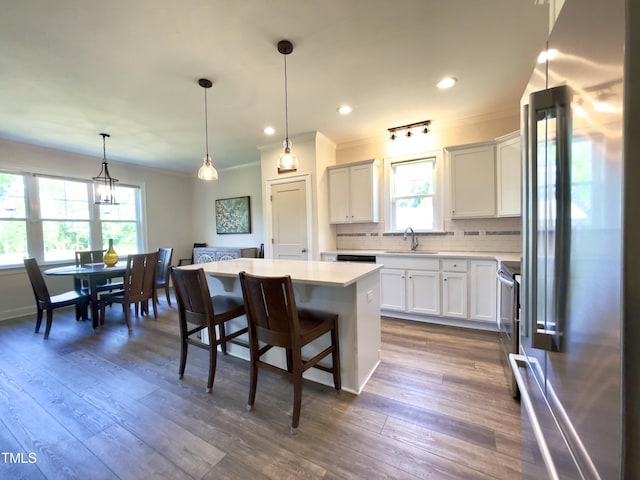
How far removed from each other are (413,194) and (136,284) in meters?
4.12

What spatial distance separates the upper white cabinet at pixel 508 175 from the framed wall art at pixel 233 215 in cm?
448

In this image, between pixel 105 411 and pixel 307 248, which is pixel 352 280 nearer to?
pixel 105 411

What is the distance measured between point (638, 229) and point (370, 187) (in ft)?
11.9

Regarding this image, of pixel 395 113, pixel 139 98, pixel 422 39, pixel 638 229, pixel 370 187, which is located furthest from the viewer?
pixel 370 187

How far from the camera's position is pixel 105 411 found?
6.06 ft

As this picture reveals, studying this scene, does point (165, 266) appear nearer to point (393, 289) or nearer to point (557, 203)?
point (393, 289)

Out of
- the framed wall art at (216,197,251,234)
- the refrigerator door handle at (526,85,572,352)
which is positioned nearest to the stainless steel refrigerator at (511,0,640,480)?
the refrigerator door handle at (526,85,572,352)

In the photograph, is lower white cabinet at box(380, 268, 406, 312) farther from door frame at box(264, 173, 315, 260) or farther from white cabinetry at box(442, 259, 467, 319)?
door frame at box(264, 173, 315, 260)

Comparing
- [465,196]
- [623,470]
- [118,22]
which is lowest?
[623,470]

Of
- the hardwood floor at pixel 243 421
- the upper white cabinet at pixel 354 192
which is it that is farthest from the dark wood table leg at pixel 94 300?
the upper white cabinet at pixel 354 192

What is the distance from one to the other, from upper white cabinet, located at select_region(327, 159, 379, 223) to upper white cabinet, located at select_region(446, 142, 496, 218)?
1046 mm

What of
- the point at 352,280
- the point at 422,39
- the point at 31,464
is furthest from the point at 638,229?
the point at 31,464

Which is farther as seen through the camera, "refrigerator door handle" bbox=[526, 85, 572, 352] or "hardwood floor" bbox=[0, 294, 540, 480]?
"hardwood floor" bbox=[0, 294, 540, 480]

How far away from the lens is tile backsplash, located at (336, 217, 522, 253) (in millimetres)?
3367
